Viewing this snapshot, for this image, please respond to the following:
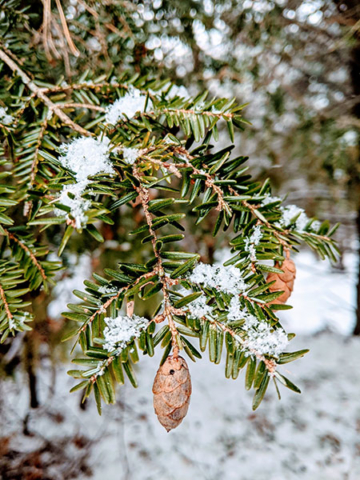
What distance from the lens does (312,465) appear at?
5.07 feet

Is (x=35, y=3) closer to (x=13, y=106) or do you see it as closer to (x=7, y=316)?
(x=13, y=106)

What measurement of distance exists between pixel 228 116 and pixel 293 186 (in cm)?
249

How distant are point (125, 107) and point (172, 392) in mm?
411

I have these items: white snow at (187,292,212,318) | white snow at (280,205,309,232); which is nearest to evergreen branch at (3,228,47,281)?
white snow at (187,292,212,318)

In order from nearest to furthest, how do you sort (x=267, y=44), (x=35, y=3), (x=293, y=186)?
(x=35, y=3)
(x=267, y=44)
(x=293, y=186)

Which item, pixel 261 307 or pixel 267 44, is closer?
pixel 261 307

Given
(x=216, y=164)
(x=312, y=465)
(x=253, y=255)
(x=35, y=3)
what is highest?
(x=35, y=3)

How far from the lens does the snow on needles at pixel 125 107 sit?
19.4 inches

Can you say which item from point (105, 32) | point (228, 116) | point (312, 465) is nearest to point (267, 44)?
point (105, 32)

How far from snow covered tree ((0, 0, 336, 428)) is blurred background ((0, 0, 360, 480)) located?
27cm

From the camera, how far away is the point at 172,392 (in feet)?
1.16

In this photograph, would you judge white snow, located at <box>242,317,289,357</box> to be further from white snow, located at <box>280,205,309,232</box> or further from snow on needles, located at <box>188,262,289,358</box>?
white snow, located at <box>280,205,309,232</box>

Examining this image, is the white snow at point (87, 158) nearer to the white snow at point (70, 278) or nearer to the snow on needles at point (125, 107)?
the snow on needles at point (125, 107)

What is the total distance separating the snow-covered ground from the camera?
1.48m
